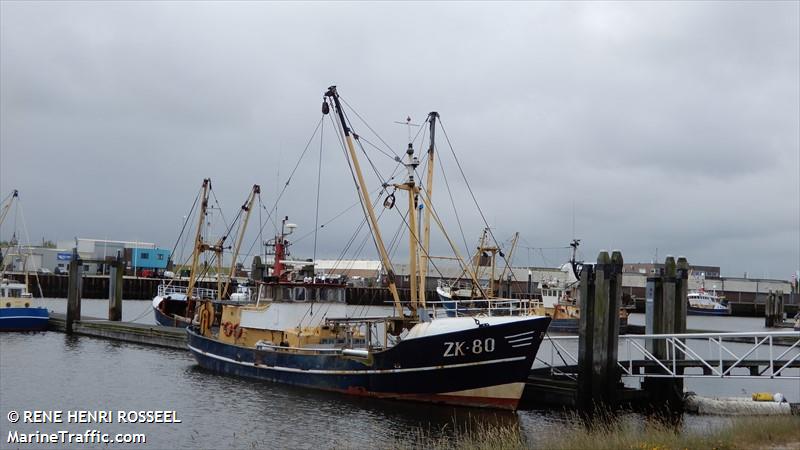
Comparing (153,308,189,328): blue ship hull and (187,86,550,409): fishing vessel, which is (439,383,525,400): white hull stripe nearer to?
(187,86,550,409): fishing vessel

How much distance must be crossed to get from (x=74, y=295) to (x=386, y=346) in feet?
103

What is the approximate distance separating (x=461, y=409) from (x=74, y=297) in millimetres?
34476

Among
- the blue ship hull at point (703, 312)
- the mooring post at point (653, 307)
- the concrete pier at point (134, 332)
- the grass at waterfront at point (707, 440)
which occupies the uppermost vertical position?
the mooring post at point (653, 307)

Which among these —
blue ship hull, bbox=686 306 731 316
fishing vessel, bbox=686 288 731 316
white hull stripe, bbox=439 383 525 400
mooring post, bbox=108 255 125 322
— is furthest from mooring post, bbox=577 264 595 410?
fishing vessel, bbox=686 288 731 316

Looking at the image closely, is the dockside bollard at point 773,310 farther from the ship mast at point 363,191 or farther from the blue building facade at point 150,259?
the blue building facade at point 150,259

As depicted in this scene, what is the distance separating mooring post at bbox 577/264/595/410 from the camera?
79.3 feet

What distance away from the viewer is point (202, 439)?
71.5 ft

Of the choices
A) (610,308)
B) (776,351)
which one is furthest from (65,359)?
(776,351)

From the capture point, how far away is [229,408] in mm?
26375

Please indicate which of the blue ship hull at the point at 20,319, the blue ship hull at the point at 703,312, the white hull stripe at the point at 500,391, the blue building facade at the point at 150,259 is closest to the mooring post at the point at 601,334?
the white hull stripe at the point at 500,391

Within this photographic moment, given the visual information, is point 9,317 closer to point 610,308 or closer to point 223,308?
point 223,308

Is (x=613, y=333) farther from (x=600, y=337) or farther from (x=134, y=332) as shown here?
(x=134, y=332)

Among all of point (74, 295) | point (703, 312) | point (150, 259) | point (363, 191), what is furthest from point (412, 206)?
point (150, 259)

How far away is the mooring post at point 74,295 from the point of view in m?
49.8
